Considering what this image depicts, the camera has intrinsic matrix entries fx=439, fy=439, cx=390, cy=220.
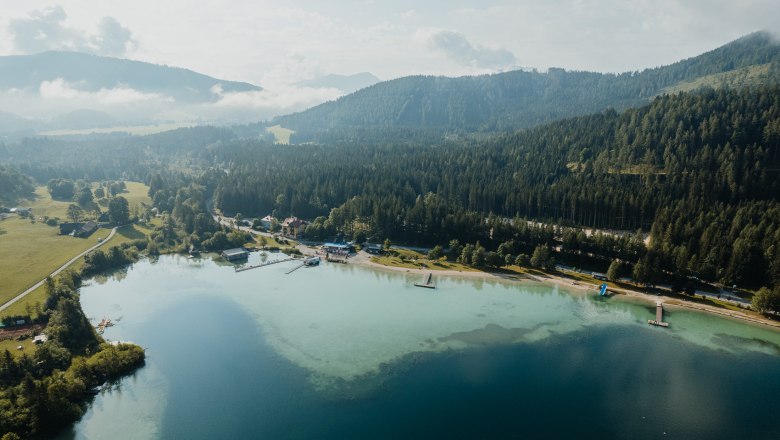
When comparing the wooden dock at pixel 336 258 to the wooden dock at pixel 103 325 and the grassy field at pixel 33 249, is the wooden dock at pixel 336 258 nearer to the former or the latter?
the wooden dock at pixel 103 325

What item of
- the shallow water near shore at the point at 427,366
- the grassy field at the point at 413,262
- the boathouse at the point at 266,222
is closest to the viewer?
the shallow water near shore at the point at 427,366

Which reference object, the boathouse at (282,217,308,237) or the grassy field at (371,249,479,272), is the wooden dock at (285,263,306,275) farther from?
the boathouse at (282,217,308,237)

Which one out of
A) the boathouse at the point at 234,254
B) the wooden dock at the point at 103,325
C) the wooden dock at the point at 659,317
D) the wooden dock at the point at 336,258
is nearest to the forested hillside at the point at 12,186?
the boathouse at the point at 234,254

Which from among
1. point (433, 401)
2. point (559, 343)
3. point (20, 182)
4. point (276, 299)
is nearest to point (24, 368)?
point (276, 299)

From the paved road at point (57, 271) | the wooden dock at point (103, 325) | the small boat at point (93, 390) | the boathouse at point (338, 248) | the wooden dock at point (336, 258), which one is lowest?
the wooden dock at point (103, 325)

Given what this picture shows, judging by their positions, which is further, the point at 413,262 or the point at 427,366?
the point at 413,262

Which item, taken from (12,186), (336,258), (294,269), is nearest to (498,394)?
(294,269)

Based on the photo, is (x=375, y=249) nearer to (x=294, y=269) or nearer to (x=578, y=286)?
(x=294, y=269)
